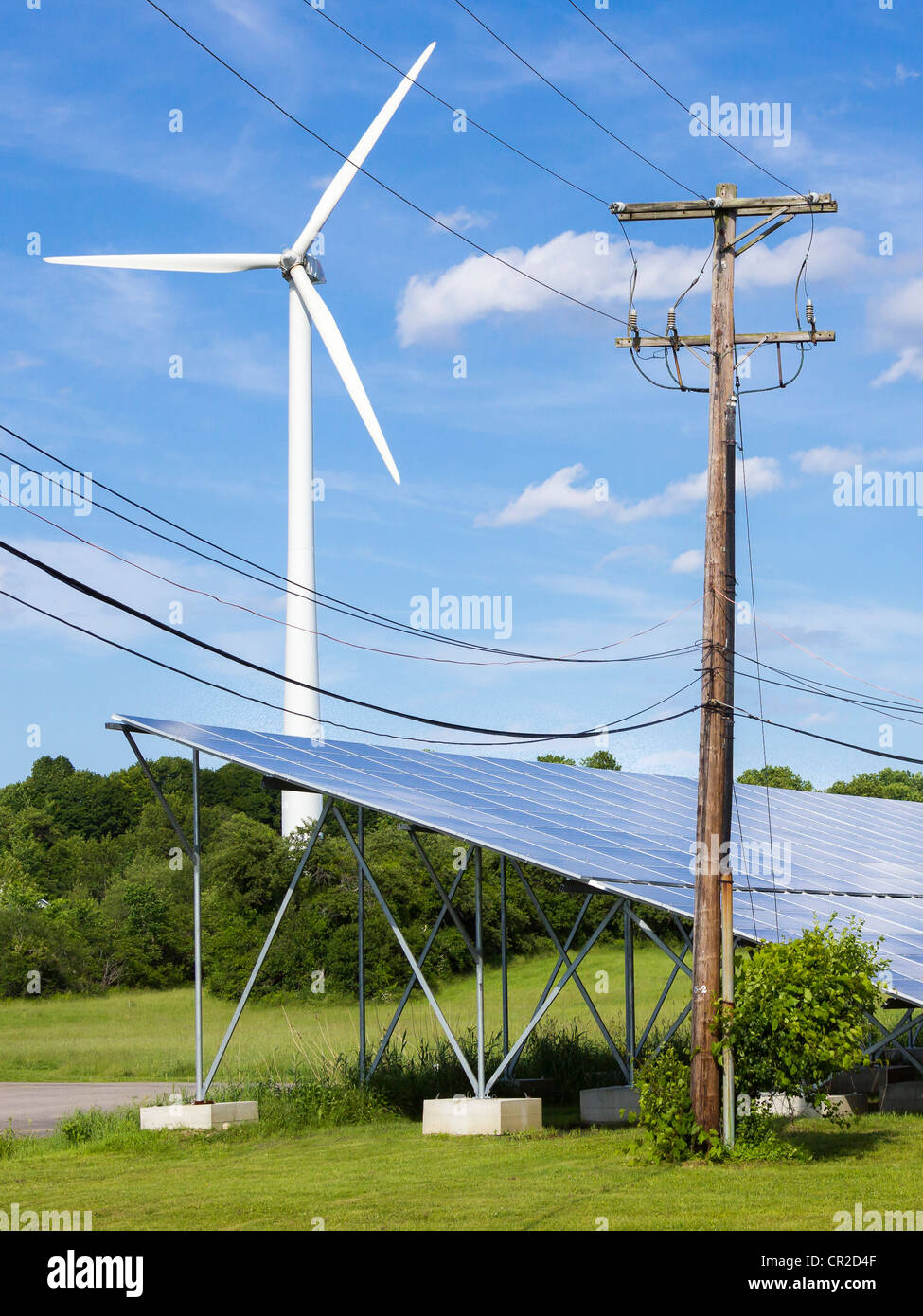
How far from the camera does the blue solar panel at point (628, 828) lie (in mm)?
21750

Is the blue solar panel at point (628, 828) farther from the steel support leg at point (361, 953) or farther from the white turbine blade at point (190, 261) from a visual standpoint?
the white turbine blade at point (190, 261)

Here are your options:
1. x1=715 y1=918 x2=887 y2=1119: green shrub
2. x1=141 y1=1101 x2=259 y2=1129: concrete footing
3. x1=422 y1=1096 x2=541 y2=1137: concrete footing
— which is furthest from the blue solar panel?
x1=141 y1=1101 x2=259 y2=1129: concrete footing

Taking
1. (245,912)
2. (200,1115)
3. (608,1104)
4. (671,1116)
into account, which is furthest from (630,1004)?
(245,912)

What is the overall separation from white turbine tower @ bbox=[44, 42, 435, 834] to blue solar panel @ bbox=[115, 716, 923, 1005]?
1362cm

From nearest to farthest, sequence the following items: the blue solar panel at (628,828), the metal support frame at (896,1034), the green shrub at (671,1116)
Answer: the green shrub at (671,1116)
the metal support frame at (896,1034)
the blue solar panel at (628,828)

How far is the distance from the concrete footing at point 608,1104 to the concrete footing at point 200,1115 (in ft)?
16.9

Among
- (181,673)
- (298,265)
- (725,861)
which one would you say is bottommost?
(725,861)

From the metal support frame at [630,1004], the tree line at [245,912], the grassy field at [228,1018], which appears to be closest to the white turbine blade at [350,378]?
the tree line at [245,912]

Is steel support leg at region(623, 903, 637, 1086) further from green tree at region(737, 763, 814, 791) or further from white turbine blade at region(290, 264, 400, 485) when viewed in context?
green tree at region(737, 763, 814, 791)

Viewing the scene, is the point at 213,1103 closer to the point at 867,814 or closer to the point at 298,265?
the point at 867,814
